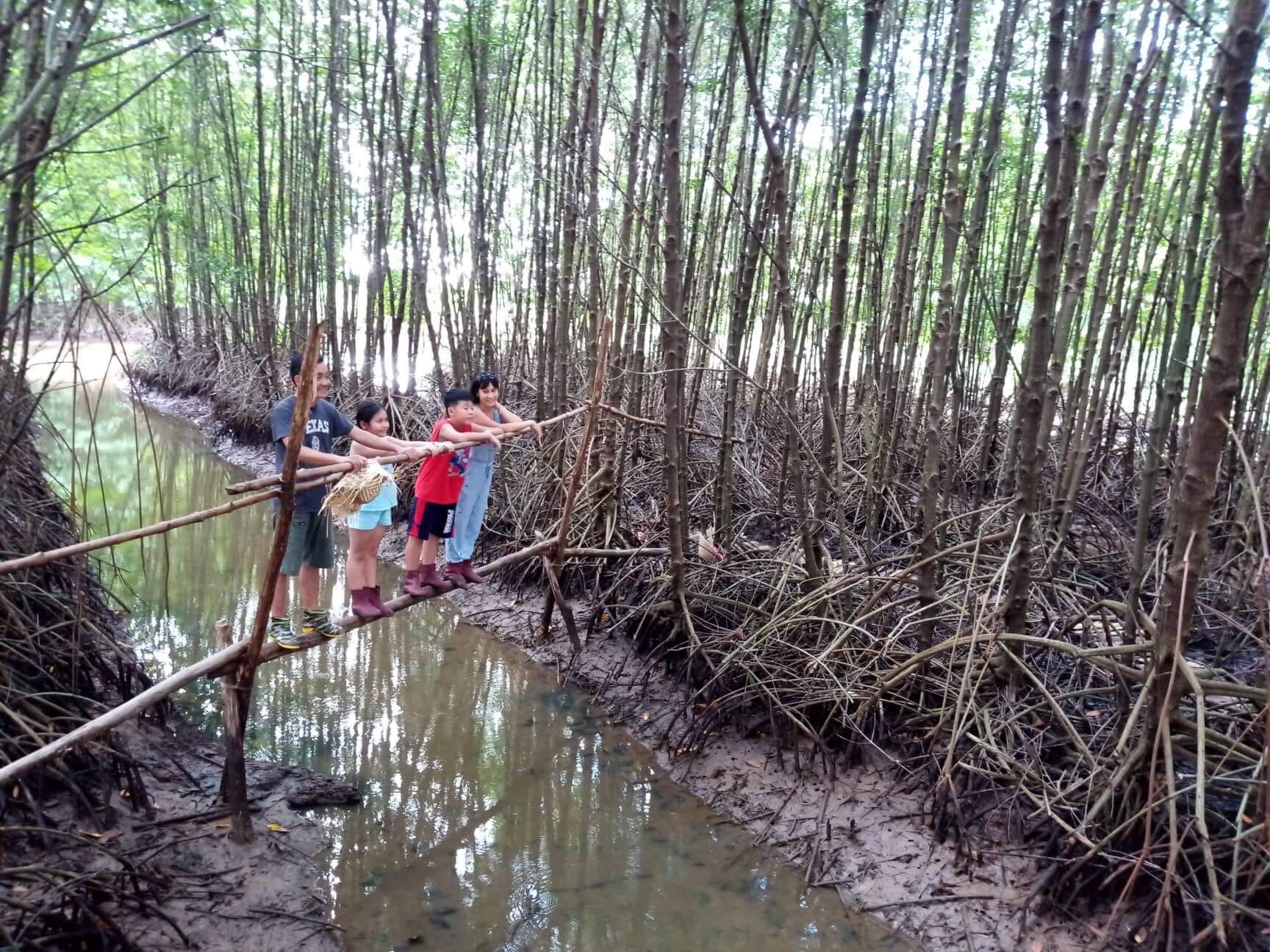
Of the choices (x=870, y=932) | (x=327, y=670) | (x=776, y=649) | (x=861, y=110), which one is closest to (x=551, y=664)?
(x=327, y=670)

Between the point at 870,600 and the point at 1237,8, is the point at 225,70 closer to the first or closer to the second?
the point at 870,600

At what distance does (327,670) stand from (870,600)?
2.96 meters

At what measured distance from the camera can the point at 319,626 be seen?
128 inches

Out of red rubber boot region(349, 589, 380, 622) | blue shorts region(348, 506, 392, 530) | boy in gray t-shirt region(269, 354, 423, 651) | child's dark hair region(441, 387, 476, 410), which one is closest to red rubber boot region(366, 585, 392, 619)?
red rubber boot region(349, 589, 380, 622)

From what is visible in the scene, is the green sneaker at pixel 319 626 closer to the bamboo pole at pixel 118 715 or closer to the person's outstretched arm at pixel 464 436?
the bamboo pole at pixel 118 715

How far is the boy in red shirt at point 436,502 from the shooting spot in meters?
3.72

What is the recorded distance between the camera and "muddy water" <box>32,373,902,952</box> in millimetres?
2867

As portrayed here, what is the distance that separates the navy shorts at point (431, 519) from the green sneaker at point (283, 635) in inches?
27.4

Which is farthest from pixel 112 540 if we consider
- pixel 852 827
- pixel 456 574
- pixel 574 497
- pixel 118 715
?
pixel 852 827

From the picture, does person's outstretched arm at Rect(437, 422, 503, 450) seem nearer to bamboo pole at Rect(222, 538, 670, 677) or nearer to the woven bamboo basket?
the woven bamboo basket

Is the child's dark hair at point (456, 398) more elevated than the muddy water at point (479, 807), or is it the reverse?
the child's dark hair at point (456, 398)

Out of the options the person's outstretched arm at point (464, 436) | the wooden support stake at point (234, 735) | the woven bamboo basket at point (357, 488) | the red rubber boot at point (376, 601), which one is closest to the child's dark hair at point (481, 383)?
the person's outstretched arm at point (464, 436)

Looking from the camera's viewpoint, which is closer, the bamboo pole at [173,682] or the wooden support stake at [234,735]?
the bamboo pole at [173,682]

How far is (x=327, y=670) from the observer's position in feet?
15.2
